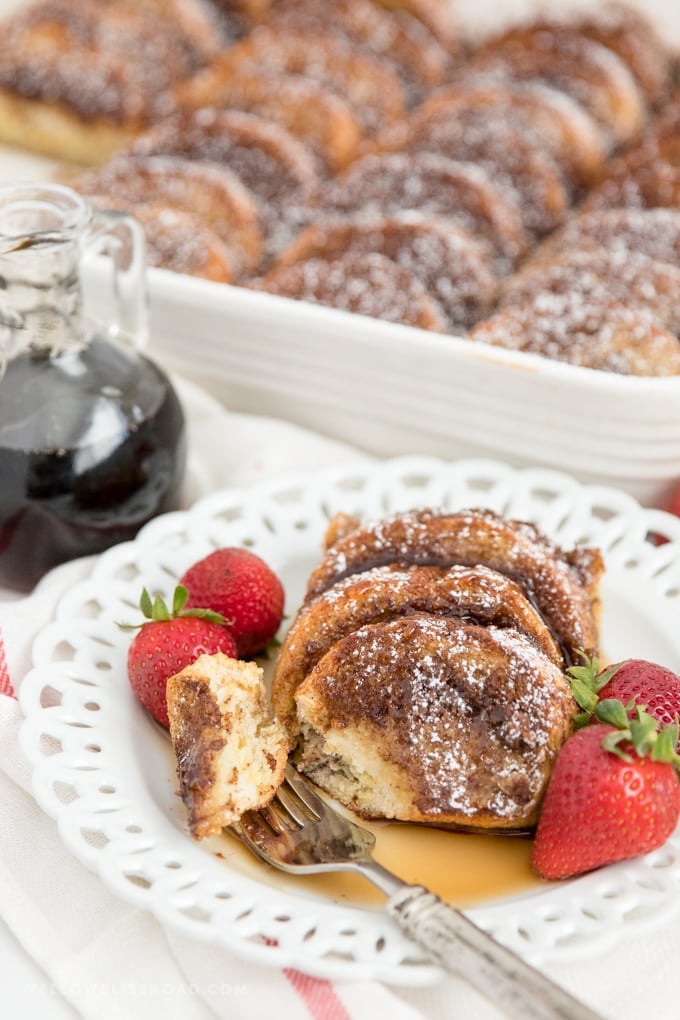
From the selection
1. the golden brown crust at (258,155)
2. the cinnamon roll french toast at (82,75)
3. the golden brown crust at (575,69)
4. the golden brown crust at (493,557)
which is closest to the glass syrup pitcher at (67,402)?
the golden brown crust at (493,557)

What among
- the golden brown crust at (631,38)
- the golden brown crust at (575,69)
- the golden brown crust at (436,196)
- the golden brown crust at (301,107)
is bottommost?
the golden brown crust at (301,107)

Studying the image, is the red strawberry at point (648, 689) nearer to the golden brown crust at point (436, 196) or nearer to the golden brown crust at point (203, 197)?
the golden brown crust at point (436, 196)

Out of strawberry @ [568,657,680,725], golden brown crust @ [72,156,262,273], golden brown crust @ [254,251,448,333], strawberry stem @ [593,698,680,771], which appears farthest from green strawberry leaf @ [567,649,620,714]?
golden brown crust @ [72,156,262,273]

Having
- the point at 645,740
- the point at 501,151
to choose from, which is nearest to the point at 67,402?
the point at 645,740

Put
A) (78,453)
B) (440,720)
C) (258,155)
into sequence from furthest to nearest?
1. (258,155)
2. (78,453)
3. (440,720)

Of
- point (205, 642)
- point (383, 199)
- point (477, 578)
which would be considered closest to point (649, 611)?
point (477, 578)

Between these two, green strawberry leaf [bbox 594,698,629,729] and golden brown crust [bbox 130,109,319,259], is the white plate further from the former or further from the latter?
golden brown crust [bbox 130,109,319,259]

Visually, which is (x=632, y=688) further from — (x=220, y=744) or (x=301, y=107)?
(x=301, y=107)
